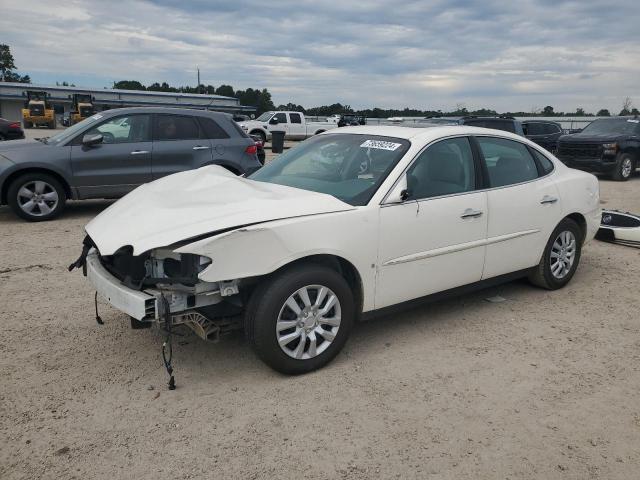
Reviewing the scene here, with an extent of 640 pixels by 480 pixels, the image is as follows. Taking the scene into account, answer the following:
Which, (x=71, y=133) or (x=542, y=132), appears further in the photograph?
(x=542, y=132)

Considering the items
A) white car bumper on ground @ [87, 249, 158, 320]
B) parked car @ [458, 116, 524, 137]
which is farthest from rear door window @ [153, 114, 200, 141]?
parked car @ [458, 116, 524, 137]

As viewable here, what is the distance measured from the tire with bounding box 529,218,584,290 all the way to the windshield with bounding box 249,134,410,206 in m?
1.98

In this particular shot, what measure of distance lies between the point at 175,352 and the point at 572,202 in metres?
3.91

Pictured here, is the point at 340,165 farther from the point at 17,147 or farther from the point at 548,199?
the point at 17,147

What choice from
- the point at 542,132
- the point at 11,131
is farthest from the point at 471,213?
the point at 11,131

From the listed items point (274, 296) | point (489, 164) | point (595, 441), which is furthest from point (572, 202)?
point (274, 296)

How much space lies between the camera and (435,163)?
4312 mm

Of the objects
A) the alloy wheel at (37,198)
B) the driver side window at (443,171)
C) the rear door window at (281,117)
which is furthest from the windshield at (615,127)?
the rear door window at (281,117)

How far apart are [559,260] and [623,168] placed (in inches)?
461

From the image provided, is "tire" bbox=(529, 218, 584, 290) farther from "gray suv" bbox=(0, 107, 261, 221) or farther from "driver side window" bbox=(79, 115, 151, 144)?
"driver side window" bbox=(79, 115, 151, 144)

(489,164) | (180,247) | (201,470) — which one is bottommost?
(201,470)

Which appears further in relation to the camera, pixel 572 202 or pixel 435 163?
pixel 572 202

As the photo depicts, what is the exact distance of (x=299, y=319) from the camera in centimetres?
349

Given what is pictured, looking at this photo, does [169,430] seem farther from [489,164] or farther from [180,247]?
[489,164]
